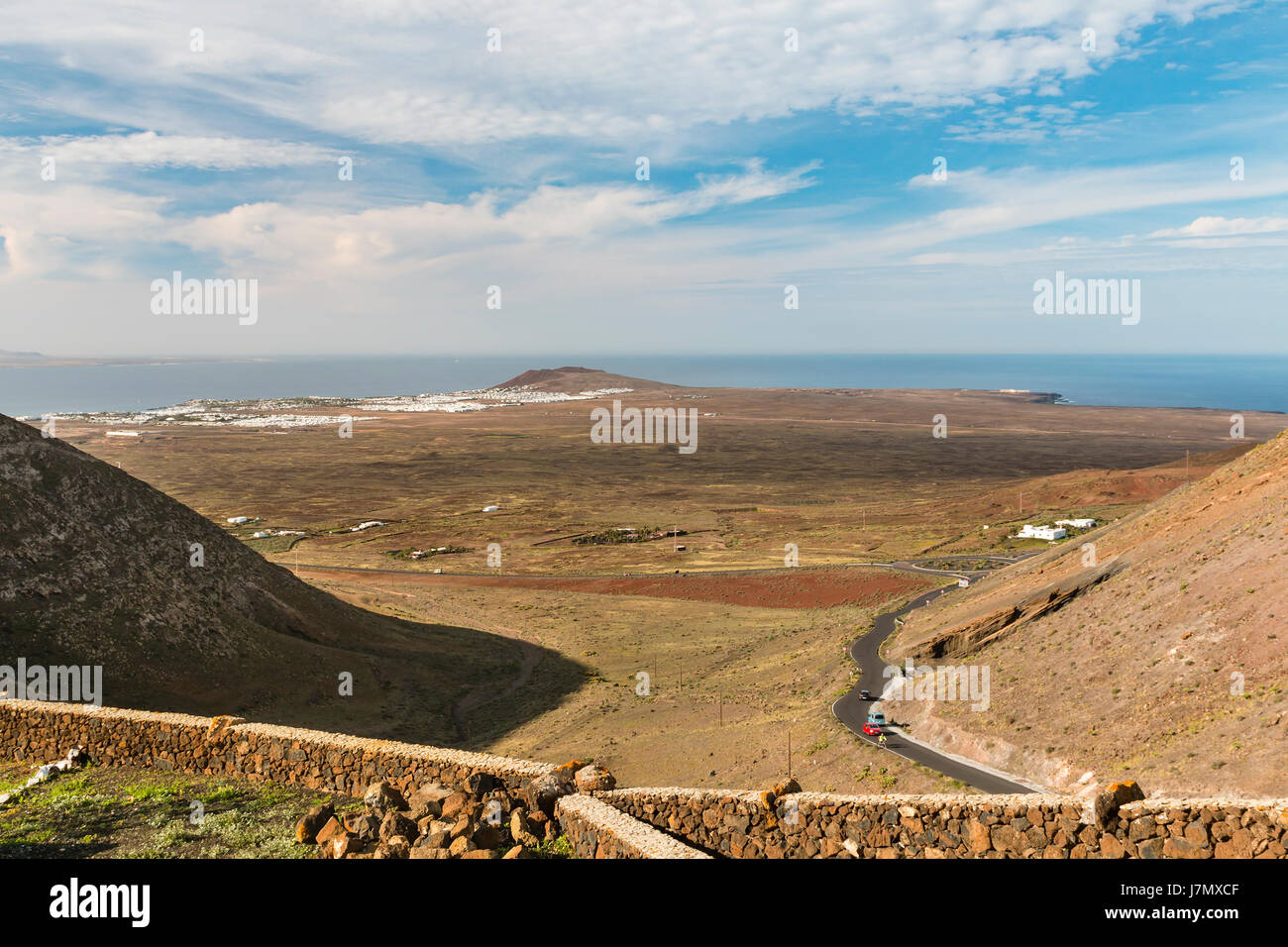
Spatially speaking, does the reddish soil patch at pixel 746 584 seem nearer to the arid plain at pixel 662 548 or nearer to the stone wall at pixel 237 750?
the arid plain at pixel 662 548

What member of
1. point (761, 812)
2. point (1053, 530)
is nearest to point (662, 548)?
point (1053, 530)

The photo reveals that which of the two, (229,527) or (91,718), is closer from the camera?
(91,718)

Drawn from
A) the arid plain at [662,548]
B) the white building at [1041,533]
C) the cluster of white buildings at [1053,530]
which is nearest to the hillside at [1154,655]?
the arid plain at [662,548]

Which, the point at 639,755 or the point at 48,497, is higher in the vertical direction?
the point at 48,497
